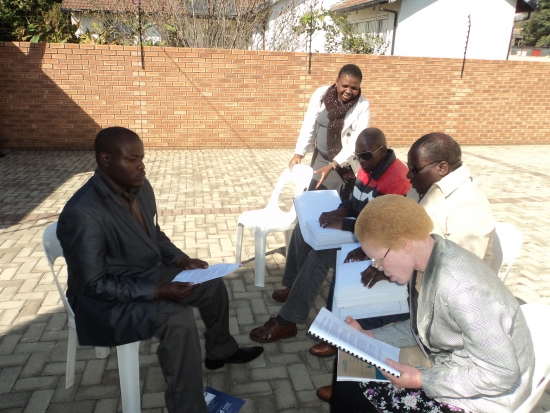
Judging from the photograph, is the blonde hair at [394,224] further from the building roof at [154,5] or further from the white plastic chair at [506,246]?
the building roof at [154,5]

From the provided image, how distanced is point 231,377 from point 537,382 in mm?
1806

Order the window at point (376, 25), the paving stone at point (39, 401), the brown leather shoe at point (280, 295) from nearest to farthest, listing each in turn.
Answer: the paving stone at point (39, 401) < the brown leather shoe at point (280, 295) < the window at point (376, 25)

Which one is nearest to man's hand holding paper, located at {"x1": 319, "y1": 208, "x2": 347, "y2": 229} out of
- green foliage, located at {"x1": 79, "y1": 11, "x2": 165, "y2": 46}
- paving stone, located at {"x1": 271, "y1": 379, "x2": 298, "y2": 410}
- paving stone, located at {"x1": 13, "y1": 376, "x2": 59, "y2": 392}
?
paving stone, located at {"x1": 271, "y1": 379, "x2": 298, "y2": 410}

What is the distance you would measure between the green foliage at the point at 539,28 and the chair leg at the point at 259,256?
5592 cm

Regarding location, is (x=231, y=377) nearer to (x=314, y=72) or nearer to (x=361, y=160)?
(x=361, y=160)

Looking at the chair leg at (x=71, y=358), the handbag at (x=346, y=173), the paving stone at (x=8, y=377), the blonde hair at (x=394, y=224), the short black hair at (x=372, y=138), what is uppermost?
the short black hair at (x=372, y=138)

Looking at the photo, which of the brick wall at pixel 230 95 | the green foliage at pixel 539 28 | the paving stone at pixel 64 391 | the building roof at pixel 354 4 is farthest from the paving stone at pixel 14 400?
the green foliage at pixel 539 28

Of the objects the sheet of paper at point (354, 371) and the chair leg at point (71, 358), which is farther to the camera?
the chair leg at point (71, 358)

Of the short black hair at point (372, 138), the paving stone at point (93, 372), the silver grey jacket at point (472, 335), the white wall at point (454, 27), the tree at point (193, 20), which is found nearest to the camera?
the silver grey jacket at point (472, 335)

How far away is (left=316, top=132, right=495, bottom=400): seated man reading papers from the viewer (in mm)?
2375

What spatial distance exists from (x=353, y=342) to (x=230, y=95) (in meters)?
8.92

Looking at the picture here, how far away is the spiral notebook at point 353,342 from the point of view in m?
1.76

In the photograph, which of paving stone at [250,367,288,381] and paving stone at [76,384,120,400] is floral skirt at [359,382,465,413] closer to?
paving stone at [250,367,288,381]

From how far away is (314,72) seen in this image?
1031 centimetres
